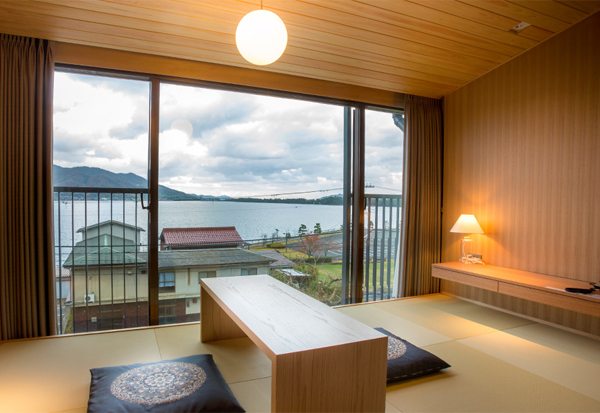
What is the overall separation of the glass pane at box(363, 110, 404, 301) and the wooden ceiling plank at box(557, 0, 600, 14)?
5.72 feet

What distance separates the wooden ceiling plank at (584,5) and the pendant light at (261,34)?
82.2 inches

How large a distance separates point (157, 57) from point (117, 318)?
2.17 metres

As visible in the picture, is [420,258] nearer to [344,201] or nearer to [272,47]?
[344,201]

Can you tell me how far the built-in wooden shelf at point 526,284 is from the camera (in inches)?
98.3

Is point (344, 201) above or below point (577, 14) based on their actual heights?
below

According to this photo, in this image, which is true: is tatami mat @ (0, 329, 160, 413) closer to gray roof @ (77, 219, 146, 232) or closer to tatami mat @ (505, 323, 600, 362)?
gray roof @ (77, 219, 146, 232)

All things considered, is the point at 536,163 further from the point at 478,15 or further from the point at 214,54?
the point at 214,54

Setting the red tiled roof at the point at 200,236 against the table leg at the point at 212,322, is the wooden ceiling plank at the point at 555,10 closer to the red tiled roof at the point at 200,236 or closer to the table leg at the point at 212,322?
the red tiled roof at the point at 200,236

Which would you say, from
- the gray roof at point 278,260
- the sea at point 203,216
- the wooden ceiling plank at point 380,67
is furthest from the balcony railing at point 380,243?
the wooden ceiling plank at point 380,67

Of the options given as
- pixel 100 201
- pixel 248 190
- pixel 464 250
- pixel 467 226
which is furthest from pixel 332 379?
pixel 464 250

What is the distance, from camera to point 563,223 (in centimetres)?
302

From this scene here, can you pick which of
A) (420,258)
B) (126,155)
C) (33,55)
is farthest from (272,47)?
(420,258)

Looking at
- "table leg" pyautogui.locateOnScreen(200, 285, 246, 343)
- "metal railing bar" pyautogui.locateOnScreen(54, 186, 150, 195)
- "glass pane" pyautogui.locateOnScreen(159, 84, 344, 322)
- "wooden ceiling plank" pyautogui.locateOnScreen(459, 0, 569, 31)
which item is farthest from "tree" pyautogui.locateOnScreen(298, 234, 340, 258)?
"wooden ceiling plank" pyautogui.locateOnScreen(459, 0, 569, 31)

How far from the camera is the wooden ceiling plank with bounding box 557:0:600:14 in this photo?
2.61 meters
